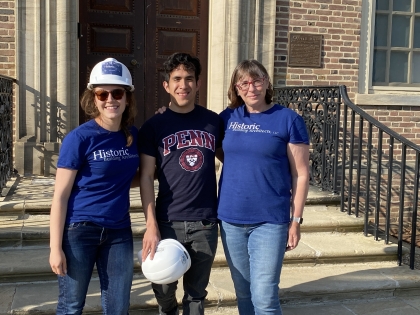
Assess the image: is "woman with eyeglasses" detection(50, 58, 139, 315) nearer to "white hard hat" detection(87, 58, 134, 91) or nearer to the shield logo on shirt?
"white hard hat" detection(87, 58, 134, 91)

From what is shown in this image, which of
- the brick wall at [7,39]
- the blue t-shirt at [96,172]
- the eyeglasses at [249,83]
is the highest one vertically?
the brick wall at [7,39]

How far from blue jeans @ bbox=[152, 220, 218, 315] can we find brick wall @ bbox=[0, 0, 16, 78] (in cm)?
404

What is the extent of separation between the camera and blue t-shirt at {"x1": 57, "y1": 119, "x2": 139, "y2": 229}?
2500 millimetres

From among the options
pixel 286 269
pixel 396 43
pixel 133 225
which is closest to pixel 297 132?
pixel 286 269

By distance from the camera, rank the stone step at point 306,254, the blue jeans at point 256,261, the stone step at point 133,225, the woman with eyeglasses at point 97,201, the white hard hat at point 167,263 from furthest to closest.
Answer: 1. the stone step at point 133,225
2. the stone step at point 306,254
3. the blue jeans at point 256,261
4. the white hard hat at point 167,263
5. the woman with eyeglasses at point 97,201

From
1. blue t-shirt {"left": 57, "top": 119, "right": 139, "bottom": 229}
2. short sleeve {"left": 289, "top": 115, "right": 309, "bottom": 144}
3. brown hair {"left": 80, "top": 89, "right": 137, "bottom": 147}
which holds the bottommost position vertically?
blue t-shirt {"left": 57, "top": 119, "right": 139, "bottom": 229}

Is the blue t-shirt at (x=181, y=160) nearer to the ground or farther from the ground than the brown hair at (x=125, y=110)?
nearer to the ground

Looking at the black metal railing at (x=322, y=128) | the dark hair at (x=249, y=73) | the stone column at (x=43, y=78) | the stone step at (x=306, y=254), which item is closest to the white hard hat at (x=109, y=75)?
the dark hair at (x=249, y=73)

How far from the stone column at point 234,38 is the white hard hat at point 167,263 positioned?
414 centimetres

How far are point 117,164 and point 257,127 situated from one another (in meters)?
0.77

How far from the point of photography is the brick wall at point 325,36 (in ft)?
22.3

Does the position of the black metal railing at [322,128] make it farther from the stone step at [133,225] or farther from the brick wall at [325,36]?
the brick wall at [325,36]

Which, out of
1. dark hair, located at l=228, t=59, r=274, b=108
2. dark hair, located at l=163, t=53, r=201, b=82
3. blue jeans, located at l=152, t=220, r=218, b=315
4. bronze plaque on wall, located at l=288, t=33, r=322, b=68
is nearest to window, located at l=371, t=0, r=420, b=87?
bronze plaque on wall, located at l=288, t=33, r=322, b=68

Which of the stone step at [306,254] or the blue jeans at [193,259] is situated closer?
the blue jeans at [193,259]
